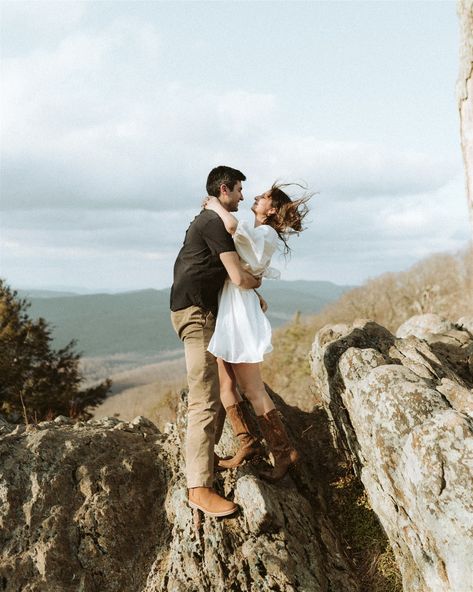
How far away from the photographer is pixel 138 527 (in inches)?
232

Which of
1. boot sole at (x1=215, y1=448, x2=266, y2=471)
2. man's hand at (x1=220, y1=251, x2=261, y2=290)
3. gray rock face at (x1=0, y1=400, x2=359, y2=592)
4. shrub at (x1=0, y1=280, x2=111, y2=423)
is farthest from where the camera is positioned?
shrub at (x1=0, y1=280, x2=111, y2=423)

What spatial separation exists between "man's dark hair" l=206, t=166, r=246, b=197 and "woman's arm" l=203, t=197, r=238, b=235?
0.12m

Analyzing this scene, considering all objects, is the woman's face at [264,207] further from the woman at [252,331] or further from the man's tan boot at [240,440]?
the man's tan boot at [240,440]

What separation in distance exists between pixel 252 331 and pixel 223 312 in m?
0.39

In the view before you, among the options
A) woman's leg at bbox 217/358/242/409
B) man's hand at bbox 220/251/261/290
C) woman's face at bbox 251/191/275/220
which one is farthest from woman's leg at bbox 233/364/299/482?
woman's face at bbox 251/191/275/220

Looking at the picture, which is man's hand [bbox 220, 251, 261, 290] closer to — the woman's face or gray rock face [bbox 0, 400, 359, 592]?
the woman's face

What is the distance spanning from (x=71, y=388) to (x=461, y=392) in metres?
20.7

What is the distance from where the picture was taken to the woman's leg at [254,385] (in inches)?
230

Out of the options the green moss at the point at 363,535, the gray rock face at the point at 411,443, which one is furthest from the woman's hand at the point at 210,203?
the green moss at the point at 363,535

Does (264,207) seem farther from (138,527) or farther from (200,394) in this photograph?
(138,527)

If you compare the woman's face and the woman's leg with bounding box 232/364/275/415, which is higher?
the woman's face

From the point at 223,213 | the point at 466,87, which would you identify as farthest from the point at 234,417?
the point at 466,87

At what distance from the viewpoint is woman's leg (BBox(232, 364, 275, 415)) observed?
585cm

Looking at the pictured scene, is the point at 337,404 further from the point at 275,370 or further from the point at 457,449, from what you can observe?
the point at 275,370
